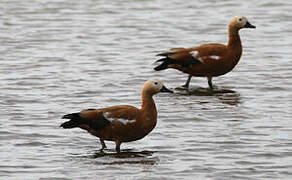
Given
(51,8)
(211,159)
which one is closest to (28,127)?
(211,159)

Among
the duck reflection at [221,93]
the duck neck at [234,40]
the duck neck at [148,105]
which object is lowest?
the duck reflection at [221,93]

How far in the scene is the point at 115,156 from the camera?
11.4 metres

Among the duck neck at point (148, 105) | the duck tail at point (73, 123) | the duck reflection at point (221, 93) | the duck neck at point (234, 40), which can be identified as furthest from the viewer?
the duck neck at point (234, 40)

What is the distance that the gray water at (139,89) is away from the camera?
11.0 metres

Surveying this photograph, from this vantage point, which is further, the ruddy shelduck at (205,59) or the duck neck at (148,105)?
the ruddy shelduck at (205,59)

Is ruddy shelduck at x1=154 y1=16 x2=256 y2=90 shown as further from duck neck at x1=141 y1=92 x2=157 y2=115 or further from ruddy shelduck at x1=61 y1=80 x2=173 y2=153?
ruddy shelduck at x1=61 y1=80 x2=173 y2=153

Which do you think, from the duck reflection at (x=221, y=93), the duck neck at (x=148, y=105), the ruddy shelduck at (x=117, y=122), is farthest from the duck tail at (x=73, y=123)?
the duck reflection at (x=221, y=93)

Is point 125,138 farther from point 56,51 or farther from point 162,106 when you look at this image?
point 56,51

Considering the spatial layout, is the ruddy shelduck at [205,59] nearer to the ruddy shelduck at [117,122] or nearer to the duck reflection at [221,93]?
the duck reflection at [221,93]

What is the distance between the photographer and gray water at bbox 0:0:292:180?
1095cm

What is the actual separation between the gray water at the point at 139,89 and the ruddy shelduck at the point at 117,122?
0.80 feet

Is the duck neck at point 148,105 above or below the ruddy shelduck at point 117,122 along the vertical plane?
above

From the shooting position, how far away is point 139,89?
619 inches

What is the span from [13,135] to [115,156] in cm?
162
